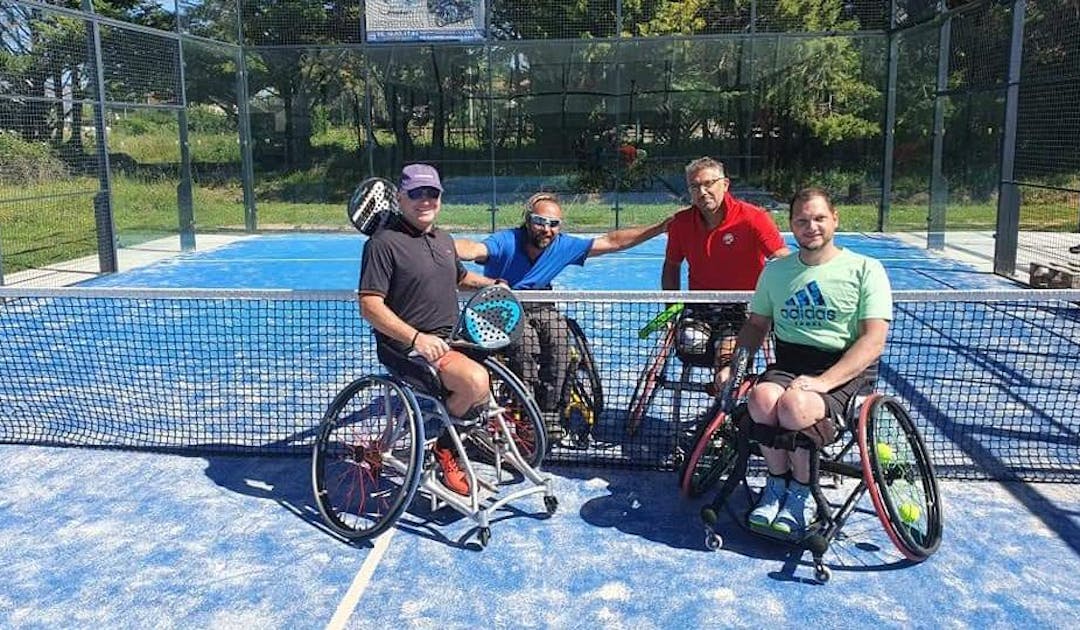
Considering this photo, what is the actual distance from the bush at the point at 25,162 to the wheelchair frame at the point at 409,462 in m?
8.13

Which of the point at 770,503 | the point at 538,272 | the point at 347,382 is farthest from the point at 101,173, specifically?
the point at 770,503

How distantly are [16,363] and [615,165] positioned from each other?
11277mm

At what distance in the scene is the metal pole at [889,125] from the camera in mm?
15008

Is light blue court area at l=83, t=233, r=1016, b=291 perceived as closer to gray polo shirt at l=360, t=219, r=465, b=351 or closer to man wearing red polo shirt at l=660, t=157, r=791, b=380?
man wearing red polo shirt at l=660, t=157, r=791, b=380

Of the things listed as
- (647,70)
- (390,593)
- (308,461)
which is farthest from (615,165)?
(390,593)

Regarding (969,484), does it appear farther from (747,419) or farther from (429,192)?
(429,192)

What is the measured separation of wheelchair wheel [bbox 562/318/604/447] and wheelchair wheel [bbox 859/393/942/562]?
58.9 inches

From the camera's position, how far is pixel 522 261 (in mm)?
4535

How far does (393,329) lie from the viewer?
139 inches

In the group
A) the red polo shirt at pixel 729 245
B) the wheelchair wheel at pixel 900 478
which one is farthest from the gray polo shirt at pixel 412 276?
the wheelchair wheel at pixel 900 478

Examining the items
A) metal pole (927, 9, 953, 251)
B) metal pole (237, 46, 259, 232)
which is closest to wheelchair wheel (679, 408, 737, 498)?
metal pole (927, 9, 953, 251)

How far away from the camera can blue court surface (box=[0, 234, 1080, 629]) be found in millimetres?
3025

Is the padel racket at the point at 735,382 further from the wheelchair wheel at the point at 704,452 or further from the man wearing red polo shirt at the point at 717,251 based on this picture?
the man wearing red polo shirt at the point at 717,251

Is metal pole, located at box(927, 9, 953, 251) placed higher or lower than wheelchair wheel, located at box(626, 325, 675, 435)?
higher
